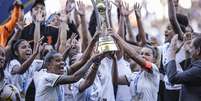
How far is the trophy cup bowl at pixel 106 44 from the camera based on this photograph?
746cm

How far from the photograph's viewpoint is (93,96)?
8.54 meters

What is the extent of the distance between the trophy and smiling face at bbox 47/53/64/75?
0.48 metres

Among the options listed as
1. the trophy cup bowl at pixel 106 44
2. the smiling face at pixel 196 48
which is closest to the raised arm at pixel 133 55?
the trophy cup bowl at pixel 106 44

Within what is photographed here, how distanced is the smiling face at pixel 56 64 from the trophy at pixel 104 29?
484 millimetres

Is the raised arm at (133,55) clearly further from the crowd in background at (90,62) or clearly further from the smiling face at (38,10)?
the smiling face at (38,10)

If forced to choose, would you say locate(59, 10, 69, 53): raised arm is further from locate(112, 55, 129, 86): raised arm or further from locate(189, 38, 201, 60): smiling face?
locate(189, 38, 201, 60): smiling face

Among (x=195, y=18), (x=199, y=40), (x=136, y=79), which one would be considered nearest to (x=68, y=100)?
(x=136, y=79)

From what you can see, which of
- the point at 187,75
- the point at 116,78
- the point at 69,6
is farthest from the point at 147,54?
the point at 69,6

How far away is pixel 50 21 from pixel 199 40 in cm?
370

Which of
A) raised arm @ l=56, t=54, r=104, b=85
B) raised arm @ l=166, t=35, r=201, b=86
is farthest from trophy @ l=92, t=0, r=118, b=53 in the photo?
raised arm @ l=166, t=35, r=201, b=86

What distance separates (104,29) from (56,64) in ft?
2.33

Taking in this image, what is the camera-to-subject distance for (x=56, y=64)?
7.73m

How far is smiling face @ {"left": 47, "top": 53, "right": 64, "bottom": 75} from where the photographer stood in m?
7.70

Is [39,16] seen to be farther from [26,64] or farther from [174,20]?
[174,20]
